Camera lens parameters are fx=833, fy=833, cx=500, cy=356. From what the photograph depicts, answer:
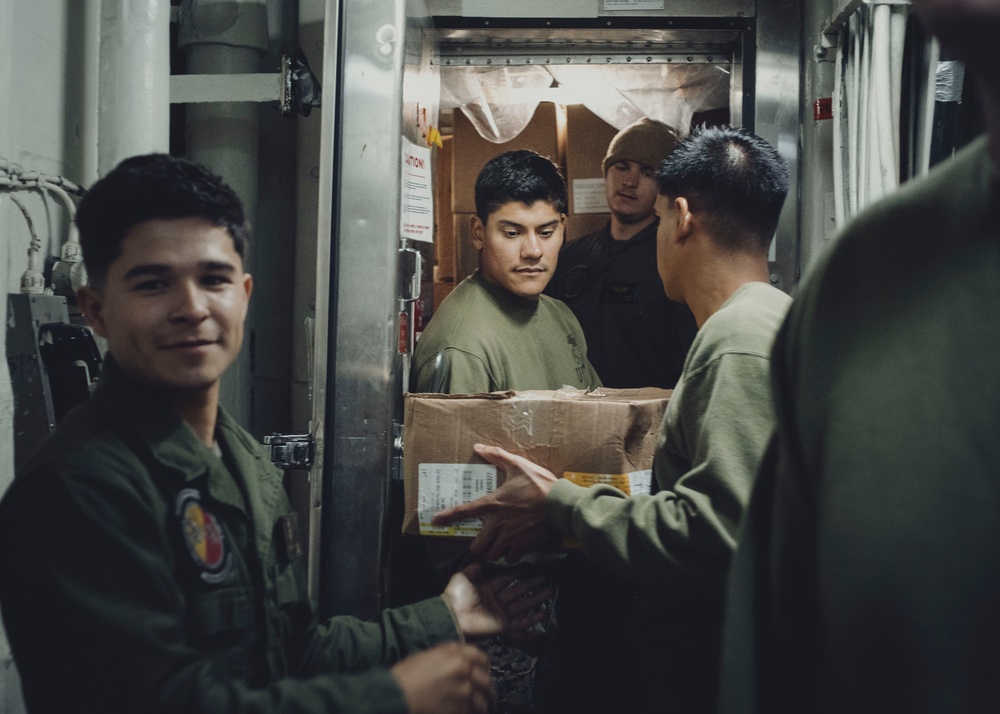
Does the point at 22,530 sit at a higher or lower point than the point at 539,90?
lower

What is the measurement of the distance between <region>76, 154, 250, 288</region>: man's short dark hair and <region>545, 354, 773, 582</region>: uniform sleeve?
3.43ft

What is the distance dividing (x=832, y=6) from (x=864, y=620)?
2.60 m

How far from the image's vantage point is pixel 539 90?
3.66 meters

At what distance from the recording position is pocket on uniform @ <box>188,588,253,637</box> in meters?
1.21

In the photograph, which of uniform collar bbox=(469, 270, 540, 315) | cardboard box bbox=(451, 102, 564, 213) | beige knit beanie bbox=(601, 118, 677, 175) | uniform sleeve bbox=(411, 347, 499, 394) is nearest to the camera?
uniform sleeve bbox=(411, 347, 499, 394)

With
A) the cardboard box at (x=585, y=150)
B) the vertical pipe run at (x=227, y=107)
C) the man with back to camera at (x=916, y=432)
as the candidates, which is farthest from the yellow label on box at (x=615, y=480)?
the cardboard box at (x=585, y=150)

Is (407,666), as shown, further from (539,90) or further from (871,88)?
(539,90)

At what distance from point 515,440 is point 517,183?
46.9 inches

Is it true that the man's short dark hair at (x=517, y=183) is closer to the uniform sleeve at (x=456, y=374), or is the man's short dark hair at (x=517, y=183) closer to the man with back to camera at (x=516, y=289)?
the man with back to camera at (x=516, y=289)

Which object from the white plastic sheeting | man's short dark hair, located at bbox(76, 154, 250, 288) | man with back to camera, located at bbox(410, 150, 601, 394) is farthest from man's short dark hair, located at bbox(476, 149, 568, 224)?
man's short dark hair, located at bbox(76, 154, 250, 288)

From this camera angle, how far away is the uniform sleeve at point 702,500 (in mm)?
1693

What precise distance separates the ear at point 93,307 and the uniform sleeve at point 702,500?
1079mm

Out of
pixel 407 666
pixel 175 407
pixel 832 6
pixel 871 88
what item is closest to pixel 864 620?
pixel 407 666

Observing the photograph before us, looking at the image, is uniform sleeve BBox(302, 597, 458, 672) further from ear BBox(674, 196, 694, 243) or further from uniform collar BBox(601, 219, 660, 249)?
uniform collar BBox(601, 219, 660, 249)
